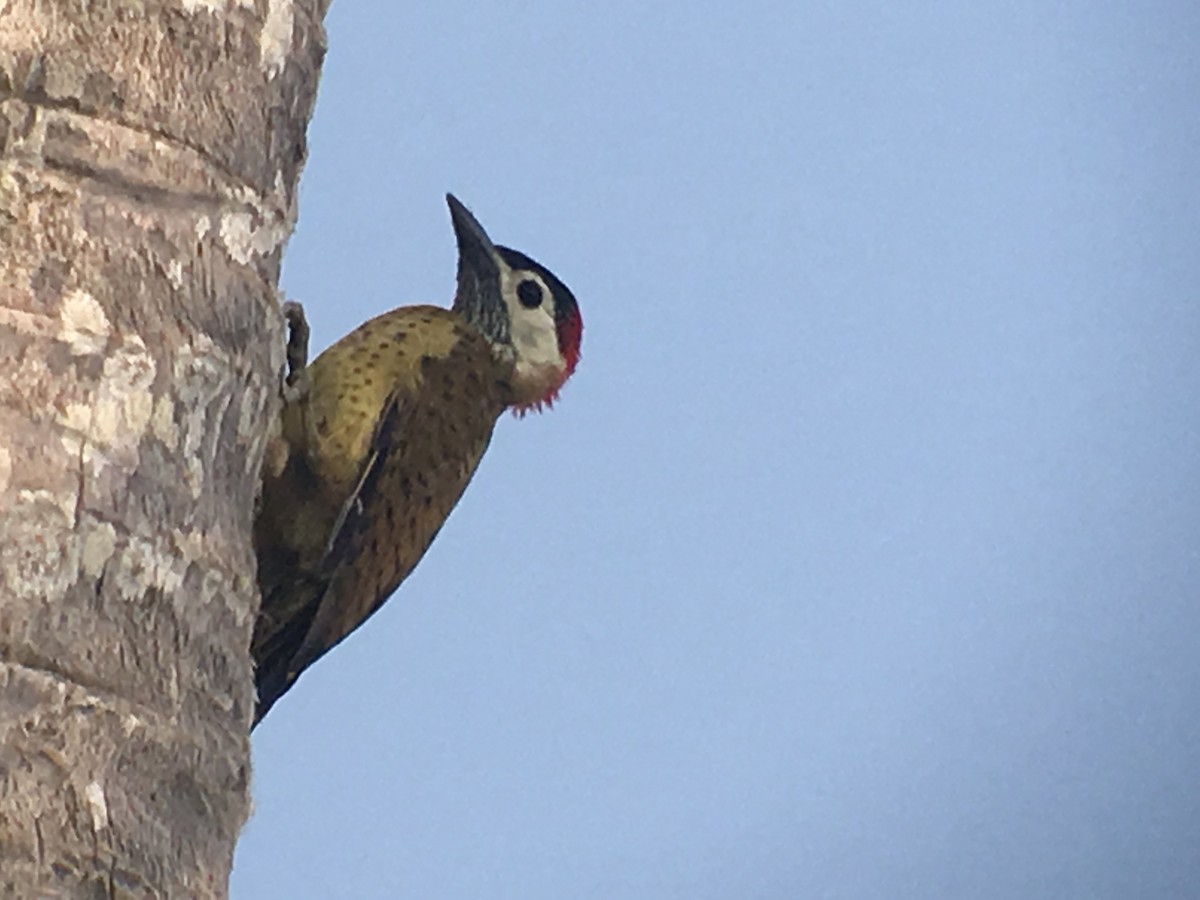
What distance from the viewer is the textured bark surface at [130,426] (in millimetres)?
1771

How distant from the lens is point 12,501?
183 centimetres

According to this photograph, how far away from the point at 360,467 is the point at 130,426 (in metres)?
1.18

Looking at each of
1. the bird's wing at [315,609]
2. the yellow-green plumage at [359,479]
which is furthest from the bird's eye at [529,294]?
the bird's wing at [315,609]

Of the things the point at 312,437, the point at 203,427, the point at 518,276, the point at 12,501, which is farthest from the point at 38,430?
the point at 518,276

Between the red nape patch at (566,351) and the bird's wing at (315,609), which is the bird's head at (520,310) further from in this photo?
the bird's wing at (315,609)

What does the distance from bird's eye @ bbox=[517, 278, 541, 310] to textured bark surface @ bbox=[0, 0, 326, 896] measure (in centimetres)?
143

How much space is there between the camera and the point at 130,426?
1944mm

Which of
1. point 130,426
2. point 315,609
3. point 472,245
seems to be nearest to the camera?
point 130,426

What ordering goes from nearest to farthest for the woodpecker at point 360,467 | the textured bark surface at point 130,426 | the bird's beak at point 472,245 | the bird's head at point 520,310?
the textured bark surface at point 130,426
the woodpecker at point 360,467
the bird's head at point 520,310
the bird's beak at point 472,245

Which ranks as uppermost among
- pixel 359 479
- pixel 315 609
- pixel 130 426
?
pixel 359 479

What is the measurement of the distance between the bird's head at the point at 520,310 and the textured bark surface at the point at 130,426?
1.35 metres

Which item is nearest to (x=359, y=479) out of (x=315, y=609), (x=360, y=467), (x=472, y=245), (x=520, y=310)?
(x=360, y=467)

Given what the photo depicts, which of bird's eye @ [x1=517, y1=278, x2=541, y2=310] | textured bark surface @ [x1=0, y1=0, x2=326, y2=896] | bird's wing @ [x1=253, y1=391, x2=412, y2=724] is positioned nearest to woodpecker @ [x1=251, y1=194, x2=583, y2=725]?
bird's wing @ [x1=253, y1=391, x2=412, y2=724]

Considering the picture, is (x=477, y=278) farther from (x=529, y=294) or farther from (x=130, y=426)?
(x=130, y=426)
